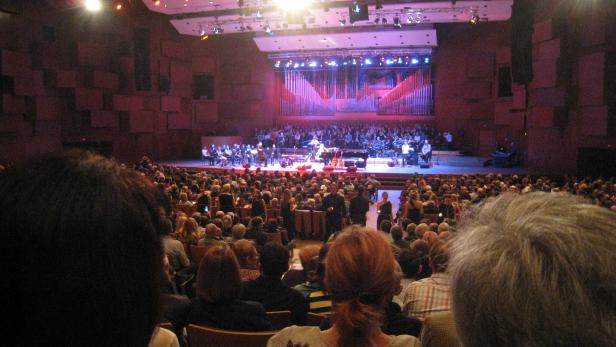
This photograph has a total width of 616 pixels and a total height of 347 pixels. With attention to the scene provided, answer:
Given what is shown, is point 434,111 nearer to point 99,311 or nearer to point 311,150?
point 311,150

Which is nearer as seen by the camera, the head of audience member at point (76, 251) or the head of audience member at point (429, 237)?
the head of audience member at point (76, 251)

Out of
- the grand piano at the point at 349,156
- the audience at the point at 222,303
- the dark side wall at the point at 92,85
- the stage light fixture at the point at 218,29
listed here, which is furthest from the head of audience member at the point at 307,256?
the stage light fixture at the point at 218,29

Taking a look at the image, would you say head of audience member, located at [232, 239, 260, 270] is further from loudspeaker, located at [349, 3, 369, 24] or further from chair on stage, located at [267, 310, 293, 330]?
loudspeaker, located at [349, 3, 369, 24]

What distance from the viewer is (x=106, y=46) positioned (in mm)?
18688

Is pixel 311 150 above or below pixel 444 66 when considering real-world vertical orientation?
below

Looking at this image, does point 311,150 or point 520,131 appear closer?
point 520,131

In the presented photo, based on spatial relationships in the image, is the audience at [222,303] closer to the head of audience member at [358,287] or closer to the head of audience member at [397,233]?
the head of audience member at [358,287]

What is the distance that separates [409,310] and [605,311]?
2506 millimetres

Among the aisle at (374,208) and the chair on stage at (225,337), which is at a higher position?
the chair on stage at (225,337)

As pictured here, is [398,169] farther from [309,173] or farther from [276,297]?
[276,297]

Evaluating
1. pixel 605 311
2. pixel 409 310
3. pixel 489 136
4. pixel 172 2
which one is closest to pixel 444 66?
pixel 489 136

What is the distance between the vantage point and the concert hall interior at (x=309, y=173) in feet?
2.42

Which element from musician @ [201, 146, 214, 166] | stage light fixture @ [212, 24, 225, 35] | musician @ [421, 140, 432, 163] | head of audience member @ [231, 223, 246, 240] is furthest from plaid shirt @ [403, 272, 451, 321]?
stage light fixture @ [212, 24, 225, 35]

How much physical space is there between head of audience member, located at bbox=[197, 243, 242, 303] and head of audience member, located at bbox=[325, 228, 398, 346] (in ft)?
3.70
